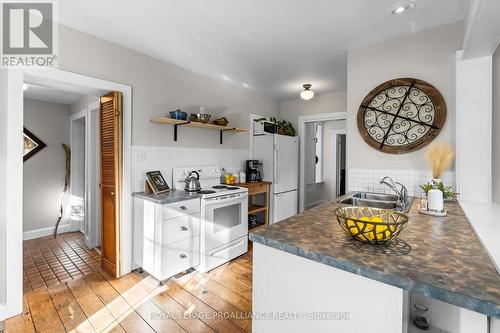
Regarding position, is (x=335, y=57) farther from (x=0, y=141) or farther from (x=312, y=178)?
(x=0, y=141)

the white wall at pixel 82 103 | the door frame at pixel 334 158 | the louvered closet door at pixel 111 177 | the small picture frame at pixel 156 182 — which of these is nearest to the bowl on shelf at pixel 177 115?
the louvered closet door at pixel 111 177

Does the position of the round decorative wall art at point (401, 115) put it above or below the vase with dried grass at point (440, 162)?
above

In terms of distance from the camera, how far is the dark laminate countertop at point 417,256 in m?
0.66

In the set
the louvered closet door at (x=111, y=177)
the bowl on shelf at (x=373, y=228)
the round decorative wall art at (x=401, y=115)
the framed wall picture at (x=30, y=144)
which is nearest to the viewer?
the bowl on shelf at (x=373, y=228)

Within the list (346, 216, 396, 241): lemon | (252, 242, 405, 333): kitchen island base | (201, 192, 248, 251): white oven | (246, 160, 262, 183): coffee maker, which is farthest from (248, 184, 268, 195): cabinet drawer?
(346, 216, 396, 241): lemon

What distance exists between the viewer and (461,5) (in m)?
1.79

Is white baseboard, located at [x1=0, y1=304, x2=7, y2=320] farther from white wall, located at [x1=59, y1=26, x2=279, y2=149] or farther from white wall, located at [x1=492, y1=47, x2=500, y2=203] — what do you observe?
white wall, located at [x1=492, y1=47, x2=500, y2=203]

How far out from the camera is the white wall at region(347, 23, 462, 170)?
206 centimetres

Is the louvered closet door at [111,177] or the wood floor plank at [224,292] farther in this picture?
the louvered closet door at [111,177]

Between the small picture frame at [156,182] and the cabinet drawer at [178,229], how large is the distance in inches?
15.8

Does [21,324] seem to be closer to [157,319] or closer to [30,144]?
[157,319]

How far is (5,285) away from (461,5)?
4087mm

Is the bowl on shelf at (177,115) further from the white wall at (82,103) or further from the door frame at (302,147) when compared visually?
the door frame at (302,147)

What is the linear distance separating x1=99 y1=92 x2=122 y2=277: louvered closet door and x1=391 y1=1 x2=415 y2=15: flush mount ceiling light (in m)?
2.58
